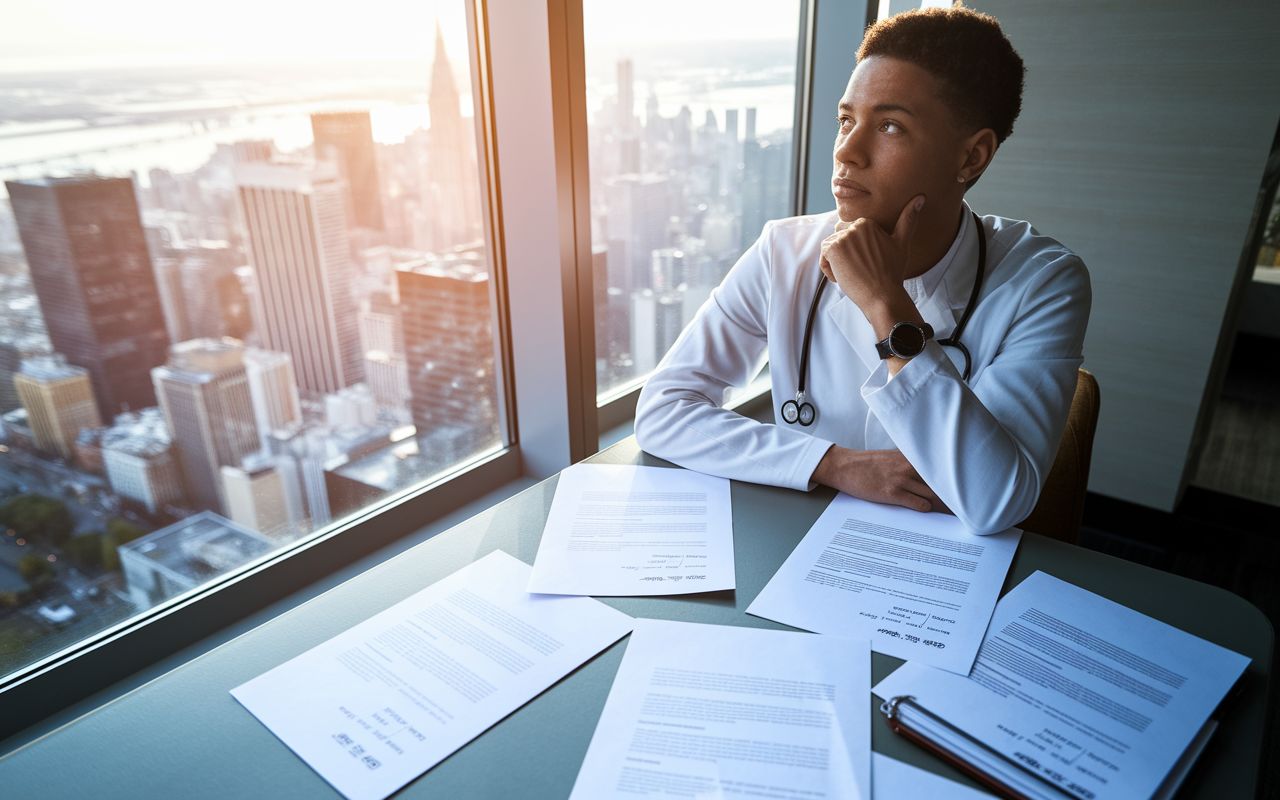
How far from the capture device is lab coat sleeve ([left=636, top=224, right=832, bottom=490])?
1114mm

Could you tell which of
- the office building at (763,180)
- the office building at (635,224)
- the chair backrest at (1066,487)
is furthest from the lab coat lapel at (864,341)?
the office building at (763,180)

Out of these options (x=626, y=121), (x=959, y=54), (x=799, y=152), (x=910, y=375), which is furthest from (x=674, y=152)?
(x=910, y=375)

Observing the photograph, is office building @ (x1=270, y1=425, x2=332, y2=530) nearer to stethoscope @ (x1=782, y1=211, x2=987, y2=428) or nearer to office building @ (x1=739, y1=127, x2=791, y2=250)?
stethoscope @ (x1=782, y1=211, x2=987, y2=428)

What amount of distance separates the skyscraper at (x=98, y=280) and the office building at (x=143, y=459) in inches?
1.0

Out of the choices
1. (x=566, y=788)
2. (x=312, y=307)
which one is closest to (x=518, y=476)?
(x=312, y=307)

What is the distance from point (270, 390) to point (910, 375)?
1.04 meters

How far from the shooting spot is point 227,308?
1208 mm

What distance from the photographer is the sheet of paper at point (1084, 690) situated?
0.62m

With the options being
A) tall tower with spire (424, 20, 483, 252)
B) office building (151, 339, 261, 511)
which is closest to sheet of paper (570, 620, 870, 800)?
office building (151, 339, 261, 511)

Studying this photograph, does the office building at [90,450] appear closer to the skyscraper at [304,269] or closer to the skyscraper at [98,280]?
the skyscraper at [98,280]

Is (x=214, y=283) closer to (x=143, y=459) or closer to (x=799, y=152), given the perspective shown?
(x=143, y=459)

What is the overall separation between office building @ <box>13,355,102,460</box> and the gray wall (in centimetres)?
240

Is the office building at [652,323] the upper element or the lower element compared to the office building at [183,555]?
upper

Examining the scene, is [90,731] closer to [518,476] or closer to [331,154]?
[331,154]
